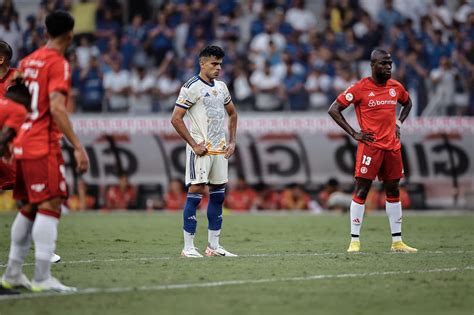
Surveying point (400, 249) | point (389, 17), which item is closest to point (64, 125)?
point (400, 249)

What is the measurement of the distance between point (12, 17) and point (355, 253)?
18.4 m

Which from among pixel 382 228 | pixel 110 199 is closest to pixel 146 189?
pixel 110 199

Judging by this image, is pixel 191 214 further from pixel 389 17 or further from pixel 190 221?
pixel 389 17

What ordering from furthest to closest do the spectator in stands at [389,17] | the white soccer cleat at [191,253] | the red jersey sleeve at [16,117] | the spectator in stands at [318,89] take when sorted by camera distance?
the spectator in stands at [389,17]
the spectator in stands at [318,89]
the white soccer cleat at [191,253]
the red jersey sleeve at [16,117]

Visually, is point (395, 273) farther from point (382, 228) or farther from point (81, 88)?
point (81, 88)

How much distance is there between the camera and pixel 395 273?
10.7 m

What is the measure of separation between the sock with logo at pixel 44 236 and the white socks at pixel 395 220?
18.9 feet

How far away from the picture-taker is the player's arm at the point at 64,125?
9016 mm

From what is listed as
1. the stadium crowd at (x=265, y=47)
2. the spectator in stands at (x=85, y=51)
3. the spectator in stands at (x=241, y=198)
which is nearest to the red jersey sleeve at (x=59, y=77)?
the stadium crowd at (x=265, y=47)

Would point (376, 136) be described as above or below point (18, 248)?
above

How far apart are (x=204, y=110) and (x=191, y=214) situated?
136 cm

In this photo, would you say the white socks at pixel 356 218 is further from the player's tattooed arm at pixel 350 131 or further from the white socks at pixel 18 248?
the white socks at pixel 18 248

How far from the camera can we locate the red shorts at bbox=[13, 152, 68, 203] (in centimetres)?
923

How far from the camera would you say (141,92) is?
2686 cm
